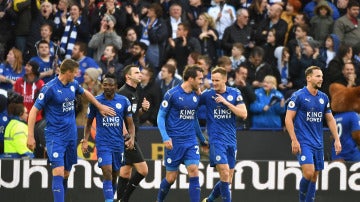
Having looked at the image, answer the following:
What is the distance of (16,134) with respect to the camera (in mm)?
19203

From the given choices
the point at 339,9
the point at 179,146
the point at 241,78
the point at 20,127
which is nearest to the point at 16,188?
the point at 20,127

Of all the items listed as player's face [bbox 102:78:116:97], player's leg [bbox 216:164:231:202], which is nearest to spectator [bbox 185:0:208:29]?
player's face [bbox 102:78:116:97]

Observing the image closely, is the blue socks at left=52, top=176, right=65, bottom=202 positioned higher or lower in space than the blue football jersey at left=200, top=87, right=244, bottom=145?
lower

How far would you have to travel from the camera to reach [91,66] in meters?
21.9

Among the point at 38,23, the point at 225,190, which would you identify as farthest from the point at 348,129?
the point at 38,23

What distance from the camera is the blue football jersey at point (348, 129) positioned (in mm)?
19547

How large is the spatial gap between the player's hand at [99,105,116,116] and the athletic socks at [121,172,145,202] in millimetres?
1288

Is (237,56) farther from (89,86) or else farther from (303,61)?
(89,86)

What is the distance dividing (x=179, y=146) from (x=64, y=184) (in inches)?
71.5

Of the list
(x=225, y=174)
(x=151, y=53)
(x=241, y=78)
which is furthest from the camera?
(x=151, y=53)

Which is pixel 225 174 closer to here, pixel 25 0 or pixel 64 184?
pixel 64 184

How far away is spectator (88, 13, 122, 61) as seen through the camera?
74.1ft

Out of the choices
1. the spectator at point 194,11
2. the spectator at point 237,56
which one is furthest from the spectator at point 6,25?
the spectator at point 237,56

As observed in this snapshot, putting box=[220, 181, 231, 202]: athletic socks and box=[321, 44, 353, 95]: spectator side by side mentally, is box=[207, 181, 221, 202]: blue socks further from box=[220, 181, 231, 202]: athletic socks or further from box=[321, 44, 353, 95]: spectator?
box=[321, 44, 353, 95]: spectator
